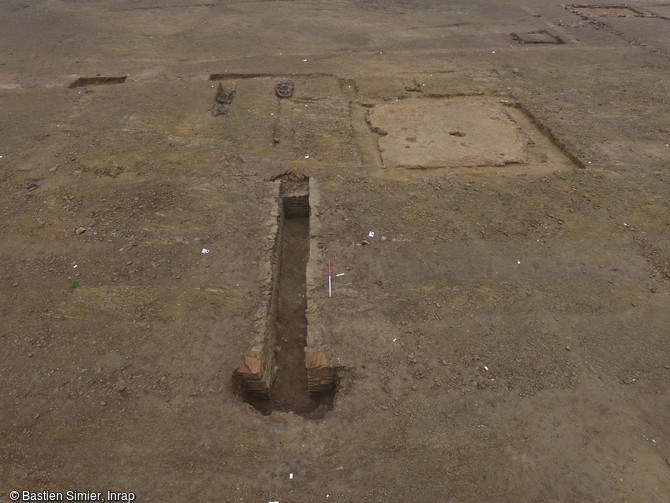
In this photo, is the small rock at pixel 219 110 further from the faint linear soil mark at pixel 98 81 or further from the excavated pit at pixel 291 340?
the faint linear soil mark at pixel 98 81

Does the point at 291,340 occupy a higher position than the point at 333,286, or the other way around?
the point at 333,286

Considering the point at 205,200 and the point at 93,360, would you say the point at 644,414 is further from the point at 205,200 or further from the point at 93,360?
the point at 205,200

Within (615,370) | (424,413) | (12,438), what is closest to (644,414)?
(615,370)

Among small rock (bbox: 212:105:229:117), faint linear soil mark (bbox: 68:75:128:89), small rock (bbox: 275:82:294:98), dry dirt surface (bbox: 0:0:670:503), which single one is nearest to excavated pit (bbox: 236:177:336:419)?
dry dirt surface (bbox: 0:0:670:503)

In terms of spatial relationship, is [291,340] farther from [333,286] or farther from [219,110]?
[219,110]

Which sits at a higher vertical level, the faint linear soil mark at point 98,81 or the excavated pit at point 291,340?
the faint linear soil mark at point 98,81

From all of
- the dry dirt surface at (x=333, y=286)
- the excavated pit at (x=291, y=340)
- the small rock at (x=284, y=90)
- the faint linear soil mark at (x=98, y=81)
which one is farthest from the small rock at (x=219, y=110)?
the faint linear soil mark at (x=98, y=81)

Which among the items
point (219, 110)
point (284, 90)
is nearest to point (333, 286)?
point (219, 110)

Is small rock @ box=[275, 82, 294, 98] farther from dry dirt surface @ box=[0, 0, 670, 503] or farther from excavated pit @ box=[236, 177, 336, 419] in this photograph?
excavated pit @ box=[236, 177, 336, 419]

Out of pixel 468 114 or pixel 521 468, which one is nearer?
pixel 521 468
